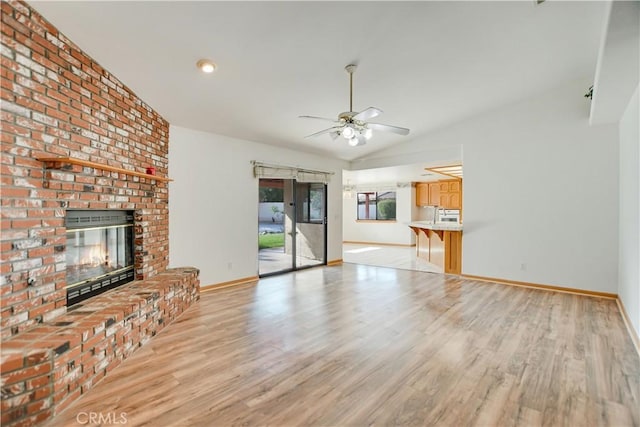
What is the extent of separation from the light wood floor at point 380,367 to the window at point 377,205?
657cm

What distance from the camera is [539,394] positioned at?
6.73ft

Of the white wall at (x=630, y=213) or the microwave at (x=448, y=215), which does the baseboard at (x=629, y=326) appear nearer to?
the white wall at (x=630, y=213)

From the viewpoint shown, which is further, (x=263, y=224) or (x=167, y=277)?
(x=263, y=224)

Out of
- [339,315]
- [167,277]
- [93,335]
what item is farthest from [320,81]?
[93,335]

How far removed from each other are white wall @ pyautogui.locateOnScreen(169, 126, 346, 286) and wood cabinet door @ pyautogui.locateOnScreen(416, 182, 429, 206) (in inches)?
235

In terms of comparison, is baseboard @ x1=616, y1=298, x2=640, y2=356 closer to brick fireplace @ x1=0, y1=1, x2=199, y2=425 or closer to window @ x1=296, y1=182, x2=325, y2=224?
brick fireplace @ x1=0, y1=1, x2=199, y2=425

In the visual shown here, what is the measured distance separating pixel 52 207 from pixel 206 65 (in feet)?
5.94

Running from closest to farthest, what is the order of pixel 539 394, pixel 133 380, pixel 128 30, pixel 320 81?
pixel 539 394
pixel 133 380
pixel 128 30
pixel 320 81

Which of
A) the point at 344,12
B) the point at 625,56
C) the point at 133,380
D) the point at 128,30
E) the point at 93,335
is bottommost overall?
the point at 133,380

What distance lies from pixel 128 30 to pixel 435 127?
4978 mm

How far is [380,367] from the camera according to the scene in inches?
94.1

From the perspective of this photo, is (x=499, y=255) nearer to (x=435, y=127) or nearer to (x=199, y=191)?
(x=435, y=127)

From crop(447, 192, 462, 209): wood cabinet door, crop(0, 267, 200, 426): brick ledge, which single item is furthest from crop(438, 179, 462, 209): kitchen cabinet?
crop(0, 267, 200, 426): brick ledge

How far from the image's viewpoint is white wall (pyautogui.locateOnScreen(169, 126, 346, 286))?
14.3 ft
